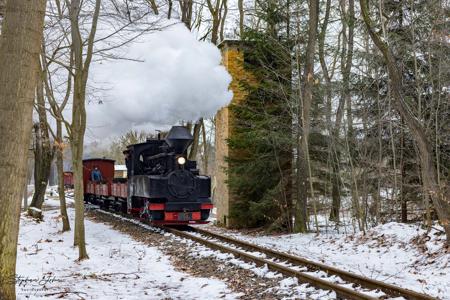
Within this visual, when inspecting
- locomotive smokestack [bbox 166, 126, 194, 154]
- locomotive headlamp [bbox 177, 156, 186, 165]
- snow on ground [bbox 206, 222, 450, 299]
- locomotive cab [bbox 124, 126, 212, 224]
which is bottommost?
snow on ground [bbox 206, 222, 450, 299]

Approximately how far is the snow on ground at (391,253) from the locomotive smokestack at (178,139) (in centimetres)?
367

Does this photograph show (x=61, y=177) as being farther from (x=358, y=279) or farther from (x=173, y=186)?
(x=358, y=279)

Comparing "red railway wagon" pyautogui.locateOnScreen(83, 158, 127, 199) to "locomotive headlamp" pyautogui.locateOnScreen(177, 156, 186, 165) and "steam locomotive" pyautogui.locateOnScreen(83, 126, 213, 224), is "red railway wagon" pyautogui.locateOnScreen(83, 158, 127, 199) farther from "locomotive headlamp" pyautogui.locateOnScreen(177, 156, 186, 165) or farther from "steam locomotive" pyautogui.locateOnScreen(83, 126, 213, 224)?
"locomotive headlamp" pyautogui.locateOnScreen(177, 156, 186, 165)

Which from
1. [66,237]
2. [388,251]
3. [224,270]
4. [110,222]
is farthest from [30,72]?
[110,222]

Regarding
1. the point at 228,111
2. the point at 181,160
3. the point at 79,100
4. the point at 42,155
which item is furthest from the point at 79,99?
the point at 42,155

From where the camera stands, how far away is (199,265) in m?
9.00

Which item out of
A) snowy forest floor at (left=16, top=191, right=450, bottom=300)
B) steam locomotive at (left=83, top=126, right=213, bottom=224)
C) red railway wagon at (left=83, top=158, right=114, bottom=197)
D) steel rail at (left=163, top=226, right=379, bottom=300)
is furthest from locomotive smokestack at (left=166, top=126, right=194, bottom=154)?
red railway wagon at (left=83, top=158, right=114, bottom=197)

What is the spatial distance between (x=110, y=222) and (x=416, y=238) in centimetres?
1130

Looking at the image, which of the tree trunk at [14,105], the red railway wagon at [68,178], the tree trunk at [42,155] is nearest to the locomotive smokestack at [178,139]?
the tree trunk at [42,155]

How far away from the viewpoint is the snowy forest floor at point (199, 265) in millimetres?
6781

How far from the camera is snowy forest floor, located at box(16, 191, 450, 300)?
6.78 m

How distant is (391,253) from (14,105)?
25.8 ft

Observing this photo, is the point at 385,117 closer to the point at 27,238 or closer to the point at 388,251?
the point at 388,251

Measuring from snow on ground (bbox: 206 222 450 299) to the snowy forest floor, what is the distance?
0.05 ft
